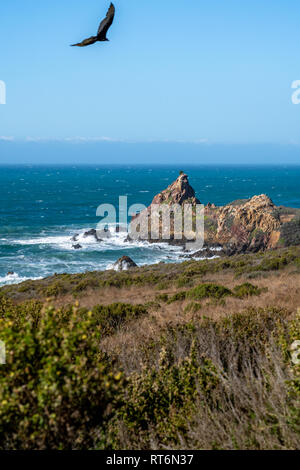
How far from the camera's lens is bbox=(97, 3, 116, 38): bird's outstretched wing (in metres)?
5.21

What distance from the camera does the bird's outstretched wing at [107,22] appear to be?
17.1 feet

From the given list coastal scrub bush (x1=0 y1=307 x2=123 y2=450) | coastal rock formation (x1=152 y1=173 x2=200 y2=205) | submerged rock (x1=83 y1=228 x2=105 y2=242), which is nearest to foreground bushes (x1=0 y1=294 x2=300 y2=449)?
coastal scrub bush (x1=0 y1=307 x2=123 y2=450)

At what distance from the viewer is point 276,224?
45312 mm

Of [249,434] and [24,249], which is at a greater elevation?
[249,434]

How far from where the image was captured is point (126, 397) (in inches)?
254

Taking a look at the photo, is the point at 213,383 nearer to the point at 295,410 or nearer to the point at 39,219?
the point at 295,410

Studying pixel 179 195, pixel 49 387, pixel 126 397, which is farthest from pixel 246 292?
pixel 179 195

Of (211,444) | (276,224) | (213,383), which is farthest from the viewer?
(276,224)

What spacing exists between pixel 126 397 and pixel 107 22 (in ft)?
18.6

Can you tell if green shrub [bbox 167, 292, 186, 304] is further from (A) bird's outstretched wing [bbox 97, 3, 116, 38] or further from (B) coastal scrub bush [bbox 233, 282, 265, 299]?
(A) bird's outstretched wing [bbox 97, 3, 116, 38]

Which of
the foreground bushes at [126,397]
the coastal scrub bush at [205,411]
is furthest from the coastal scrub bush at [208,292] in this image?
the coastal scrub bush at [205,411]

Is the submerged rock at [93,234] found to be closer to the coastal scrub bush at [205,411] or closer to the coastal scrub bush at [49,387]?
the coastal scrub bush at [205,411]
